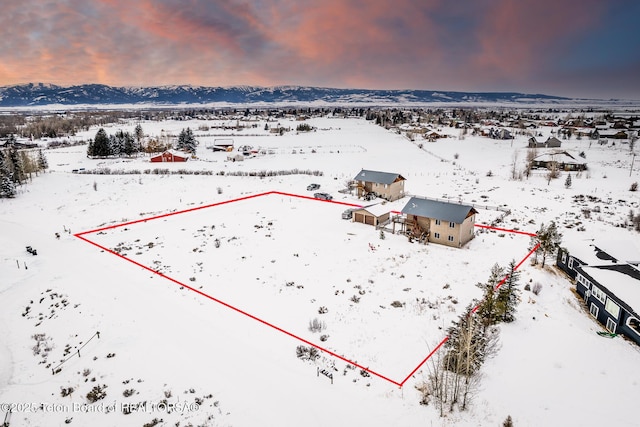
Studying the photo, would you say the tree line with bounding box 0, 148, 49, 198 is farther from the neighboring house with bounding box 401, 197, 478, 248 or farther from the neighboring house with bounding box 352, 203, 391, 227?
the neighboring house with bounding box 401, 197, 478, 248

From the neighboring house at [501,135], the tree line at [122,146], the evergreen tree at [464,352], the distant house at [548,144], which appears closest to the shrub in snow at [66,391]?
the evergreen tree at [464,352]

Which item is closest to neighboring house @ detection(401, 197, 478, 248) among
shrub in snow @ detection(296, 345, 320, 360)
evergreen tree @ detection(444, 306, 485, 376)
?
evergreen tree @ detection(444, 306, 485, 376)

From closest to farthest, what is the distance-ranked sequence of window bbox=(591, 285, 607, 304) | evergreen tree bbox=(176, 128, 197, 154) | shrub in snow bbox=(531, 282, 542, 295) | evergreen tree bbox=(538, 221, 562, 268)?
window bbox=(591, 285, 607, 304)
shrub in snow bbox=(531, 282, 542, 295)
evergreen tree bbox=(538, 221, 562, 268)
evergreen tree bbox=(176, 128, 197, 154)

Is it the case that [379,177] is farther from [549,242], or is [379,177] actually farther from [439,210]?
[549,242]

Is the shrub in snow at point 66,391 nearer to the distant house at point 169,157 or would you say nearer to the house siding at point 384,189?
the house siding at point 384,189

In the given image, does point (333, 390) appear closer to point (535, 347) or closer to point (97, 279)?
point (535, 347)

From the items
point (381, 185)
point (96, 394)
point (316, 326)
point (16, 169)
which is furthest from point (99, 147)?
point (316, 326)
